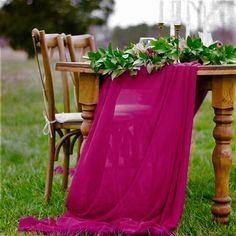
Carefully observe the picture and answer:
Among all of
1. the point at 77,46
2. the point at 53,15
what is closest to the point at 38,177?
the point at 77,46

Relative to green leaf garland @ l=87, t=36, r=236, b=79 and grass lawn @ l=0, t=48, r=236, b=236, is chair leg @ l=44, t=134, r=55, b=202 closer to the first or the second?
grass lawn @ l=0, t=48, r=236, b=236

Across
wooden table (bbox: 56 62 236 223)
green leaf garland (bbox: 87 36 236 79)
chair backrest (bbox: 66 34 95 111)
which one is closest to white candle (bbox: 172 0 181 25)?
green leaf garland (bbox: 87 36 236 79)

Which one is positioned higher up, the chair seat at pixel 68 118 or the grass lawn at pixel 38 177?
the chair seat at pixel 68 118

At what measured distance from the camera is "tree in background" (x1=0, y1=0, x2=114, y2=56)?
1469 cm

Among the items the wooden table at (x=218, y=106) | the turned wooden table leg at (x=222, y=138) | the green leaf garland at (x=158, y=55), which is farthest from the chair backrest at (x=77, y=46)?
the turned wooden table leg at (x=222, y=138)

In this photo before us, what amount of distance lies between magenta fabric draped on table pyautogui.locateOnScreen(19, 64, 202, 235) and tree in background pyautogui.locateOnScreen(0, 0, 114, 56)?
1146 centimetres

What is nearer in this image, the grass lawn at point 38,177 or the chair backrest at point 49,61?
the grass lawn at point 38,177

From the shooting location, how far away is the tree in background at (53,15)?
14688 millimetres

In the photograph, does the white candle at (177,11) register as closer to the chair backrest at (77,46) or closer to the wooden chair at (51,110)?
the wooden chair at (51,110)

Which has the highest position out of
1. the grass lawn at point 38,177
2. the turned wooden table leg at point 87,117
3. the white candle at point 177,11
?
the white candle at point 177,11

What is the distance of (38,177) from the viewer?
4609 mm

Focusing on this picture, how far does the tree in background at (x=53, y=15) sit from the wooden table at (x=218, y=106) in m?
11.3

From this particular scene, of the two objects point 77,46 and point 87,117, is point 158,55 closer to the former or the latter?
point 87,117

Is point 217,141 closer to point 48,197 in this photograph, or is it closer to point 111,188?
point 111,188
